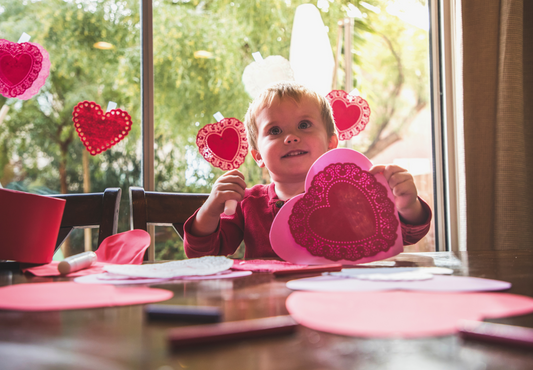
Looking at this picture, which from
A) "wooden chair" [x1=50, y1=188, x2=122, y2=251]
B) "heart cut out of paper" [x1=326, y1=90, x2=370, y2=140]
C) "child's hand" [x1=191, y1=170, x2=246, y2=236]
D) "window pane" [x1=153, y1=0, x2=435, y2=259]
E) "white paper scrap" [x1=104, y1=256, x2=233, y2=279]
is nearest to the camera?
"white paper scrap" [x1=104, y1=256, x2=233, y2=279]

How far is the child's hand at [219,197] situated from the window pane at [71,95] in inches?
42.3

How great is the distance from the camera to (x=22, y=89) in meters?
1.05

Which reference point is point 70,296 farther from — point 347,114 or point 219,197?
point 347,114

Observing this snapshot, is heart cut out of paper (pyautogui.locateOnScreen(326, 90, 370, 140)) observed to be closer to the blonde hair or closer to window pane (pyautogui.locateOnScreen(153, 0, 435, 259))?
the blonde hair

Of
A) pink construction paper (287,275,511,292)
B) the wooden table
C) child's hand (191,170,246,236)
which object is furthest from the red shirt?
the wooden table

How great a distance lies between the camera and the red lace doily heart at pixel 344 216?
2.30 ft

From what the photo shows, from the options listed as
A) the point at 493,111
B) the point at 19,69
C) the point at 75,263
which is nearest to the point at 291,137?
the point at 75,263

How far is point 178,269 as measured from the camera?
22.8 inches

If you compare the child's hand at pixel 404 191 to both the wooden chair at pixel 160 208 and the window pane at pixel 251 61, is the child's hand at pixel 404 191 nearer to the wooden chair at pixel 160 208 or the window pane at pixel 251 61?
the wooden chair at pixel 160 208

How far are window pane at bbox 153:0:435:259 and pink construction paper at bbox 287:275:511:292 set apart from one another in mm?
1588

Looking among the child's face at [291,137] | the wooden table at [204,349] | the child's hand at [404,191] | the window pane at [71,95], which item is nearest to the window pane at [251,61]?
the window pane at [71,95]

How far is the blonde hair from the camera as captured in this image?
1115 mm

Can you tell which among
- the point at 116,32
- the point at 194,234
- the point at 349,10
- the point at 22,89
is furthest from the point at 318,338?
the point at 349,10

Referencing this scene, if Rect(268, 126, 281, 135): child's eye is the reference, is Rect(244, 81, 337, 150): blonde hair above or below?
above
